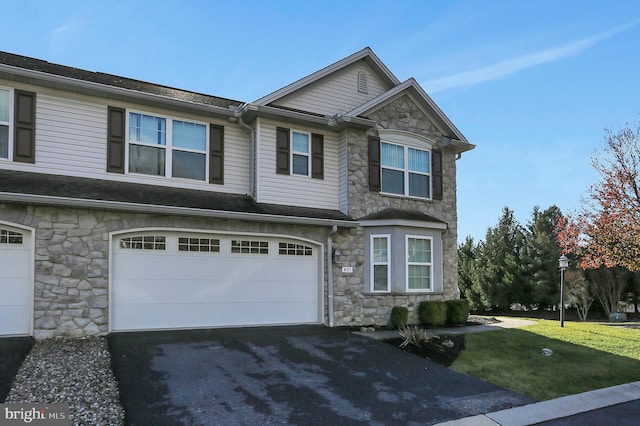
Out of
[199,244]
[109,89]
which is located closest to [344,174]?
[199,244]

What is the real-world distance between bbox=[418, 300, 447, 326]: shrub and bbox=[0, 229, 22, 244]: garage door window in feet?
31.4

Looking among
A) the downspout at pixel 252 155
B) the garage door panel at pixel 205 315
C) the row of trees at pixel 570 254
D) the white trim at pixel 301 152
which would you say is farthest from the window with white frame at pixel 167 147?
the row of trees at pixel 570 254

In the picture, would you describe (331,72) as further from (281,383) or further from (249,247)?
(281,383)

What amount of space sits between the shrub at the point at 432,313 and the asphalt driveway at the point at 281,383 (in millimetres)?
3298

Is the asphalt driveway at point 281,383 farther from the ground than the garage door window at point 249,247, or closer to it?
closer to it

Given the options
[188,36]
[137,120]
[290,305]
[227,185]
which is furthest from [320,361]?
[188,36]

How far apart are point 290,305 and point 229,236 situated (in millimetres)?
2332

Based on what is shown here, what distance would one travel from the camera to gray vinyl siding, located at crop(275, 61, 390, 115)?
509 inches

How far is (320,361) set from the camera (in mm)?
8320

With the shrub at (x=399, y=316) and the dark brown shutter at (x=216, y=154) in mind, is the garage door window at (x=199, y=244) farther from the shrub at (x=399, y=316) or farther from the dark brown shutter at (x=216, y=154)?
the shrub at (x=399, y=316)

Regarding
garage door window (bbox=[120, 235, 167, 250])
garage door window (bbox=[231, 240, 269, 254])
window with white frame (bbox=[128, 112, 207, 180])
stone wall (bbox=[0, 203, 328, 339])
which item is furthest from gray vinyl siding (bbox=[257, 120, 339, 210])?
stone wall (bbox=[0, 203, 328, 339])

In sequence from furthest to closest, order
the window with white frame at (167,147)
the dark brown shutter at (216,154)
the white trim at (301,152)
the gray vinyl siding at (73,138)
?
the white trim at (301,152) → the dark brown shutter at (216,154) → the window with white frame at (167,147) → the gray vinyl siding at (73,138)

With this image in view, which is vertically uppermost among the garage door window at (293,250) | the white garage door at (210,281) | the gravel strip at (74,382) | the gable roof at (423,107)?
the gable roof at (423,107)

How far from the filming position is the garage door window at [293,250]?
11688mm
